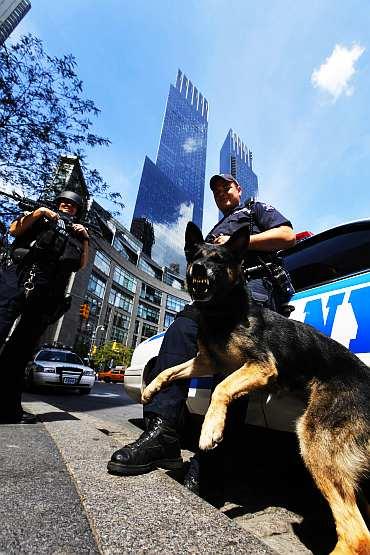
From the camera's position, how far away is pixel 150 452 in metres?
1.87

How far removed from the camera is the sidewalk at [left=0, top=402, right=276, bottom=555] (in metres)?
1.00

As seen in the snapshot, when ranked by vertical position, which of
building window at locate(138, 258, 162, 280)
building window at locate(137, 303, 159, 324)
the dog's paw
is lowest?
the dog's paw

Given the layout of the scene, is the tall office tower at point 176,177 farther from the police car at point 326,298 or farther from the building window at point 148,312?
the police car at point 326,298

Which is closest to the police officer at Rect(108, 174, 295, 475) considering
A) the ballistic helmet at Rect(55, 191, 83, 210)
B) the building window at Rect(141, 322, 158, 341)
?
the ballistic helmet at Rect(55, 191, 83, 210)

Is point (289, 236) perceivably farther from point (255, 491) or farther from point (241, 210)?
point (255, 491)

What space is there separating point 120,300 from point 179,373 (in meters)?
76.7

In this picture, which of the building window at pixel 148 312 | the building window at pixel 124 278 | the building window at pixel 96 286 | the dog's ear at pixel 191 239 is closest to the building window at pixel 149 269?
the building window at pixel 124 278

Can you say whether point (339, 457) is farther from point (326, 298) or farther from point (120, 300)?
point (120, 300)

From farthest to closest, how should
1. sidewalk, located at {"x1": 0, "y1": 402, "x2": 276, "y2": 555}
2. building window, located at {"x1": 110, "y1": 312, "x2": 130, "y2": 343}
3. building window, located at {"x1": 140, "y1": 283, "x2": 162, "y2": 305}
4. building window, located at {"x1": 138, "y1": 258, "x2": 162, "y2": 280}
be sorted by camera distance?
1. building window, located at {"x1": 138, "y1": 258, "x2": 162, "y2": 280}
2. building window, located at {"x1": 140, "y1": 283, "x2": 162, "y2": 305}
3. building window, located at {"x1": 110, "y1": 312, "x2": 130, "y2": 343}
4. sidewalk, located at {"x1": 0, "y1": 402, "x2": 276, "y2": 555}

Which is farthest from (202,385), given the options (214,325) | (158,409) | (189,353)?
(214,325)

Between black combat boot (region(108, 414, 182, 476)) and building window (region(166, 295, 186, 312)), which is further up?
building window (region(166, 295, 186, 312))

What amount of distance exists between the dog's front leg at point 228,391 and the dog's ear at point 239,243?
76 cm

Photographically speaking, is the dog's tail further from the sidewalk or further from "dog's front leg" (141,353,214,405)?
"dog's front leg" (141,353,214,405)

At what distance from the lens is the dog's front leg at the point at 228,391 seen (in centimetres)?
155
